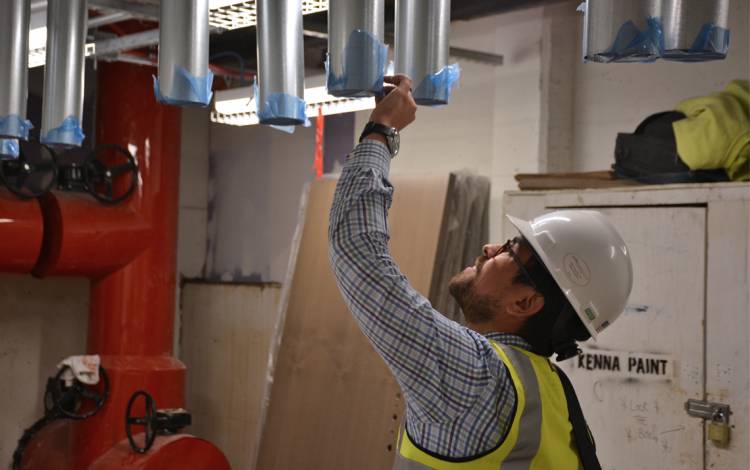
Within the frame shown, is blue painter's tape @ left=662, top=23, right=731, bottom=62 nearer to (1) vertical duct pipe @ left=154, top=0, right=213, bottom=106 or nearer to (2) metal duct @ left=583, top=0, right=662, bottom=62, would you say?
(2) metal duct @ left=583, top=0, right=662, bottom=62

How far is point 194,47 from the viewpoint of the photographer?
1481 millimetres

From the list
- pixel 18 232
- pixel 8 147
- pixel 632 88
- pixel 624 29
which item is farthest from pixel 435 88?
pixel 18 232

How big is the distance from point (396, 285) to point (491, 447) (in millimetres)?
329

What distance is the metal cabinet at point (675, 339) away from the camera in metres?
2.84

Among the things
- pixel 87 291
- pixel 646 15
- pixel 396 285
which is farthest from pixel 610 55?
pixel 87 291

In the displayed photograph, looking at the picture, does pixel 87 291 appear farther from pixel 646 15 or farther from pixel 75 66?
pixel 646 15

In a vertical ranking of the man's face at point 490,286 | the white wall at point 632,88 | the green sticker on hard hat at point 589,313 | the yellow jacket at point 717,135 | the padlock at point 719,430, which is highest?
the white wall at point 632,88

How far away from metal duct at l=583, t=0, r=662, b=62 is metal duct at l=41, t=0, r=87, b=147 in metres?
0.94

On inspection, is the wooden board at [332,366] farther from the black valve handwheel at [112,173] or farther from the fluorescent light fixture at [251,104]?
the black valve handwheel at [112,173]

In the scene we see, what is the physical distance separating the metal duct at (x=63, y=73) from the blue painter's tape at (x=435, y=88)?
25.4 inches

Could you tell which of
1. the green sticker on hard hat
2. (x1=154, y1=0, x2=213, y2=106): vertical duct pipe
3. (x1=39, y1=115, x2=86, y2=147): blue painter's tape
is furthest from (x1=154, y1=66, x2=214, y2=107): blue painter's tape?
the green sticker on hard hat

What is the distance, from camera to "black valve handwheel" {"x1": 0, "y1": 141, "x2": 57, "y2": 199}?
163 inches

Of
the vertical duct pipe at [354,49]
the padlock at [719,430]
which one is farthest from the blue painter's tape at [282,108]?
the padlock at [719,430]

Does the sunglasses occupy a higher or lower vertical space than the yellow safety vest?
higher
